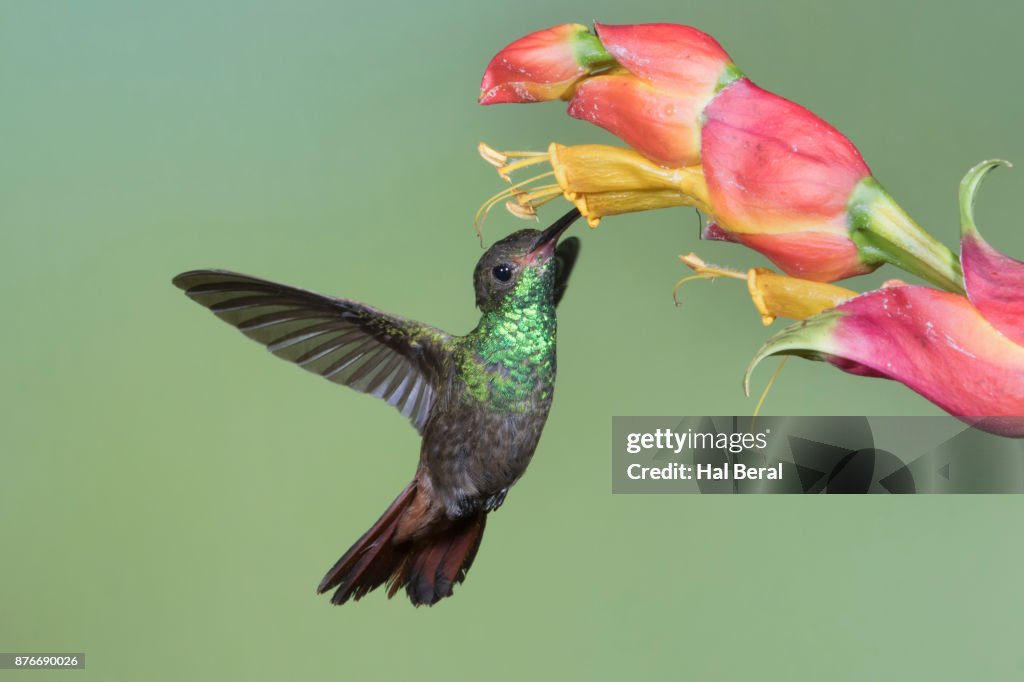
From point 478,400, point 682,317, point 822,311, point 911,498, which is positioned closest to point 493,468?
point 478,400

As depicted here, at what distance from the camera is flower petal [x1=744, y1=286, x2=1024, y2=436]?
40cm

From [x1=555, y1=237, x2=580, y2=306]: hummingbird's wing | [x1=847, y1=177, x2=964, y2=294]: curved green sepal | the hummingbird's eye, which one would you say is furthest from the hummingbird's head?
[x1=847, y1=177, x2=964, y2=294]: curved green sepal

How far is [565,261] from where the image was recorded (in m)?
0.79

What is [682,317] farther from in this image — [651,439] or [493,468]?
[493,468]

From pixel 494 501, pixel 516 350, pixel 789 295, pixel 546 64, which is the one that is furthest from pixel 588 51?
pixel 494 501

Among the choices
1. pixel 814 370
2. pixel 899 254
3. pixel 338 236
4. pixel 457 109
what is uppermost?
pixel 457 109

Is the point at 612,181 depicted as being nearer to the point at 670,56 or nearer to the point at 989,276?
the point at 670,56

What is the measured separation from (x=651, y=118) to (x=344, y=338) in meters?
0.36

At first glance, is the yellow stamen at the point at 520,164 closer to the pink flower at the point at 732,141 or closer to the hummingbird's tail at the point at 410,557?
the pink flower at the point at 732,141

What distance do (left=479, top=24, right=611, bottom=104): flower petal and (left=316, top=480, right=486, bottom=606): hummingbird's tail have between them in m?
0.35

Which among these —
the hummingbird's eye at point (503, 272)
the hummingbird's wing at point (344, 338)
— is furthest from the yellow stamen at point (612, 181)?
the hummingbird's wing at point (344, 338)

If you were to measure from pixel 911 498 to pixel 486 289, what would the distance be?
960 millimetres

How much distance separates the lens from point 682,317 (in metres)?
1.46

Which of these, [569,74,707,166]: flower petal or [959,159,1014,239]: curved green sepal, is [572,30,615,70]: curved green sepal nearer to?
[569,74,707,166]: flower petal
